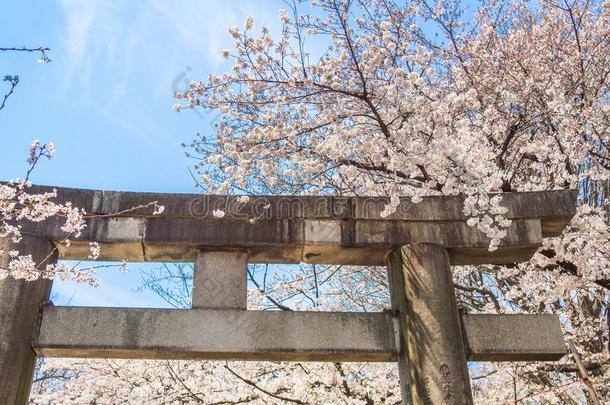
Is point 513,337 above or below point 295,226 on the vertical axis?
below

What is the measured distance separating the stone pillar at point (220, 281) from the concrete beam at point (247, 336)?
11 centimetres

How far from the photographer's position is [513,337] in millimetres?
4496

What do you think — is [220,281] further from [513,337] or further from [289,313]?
[513,337]

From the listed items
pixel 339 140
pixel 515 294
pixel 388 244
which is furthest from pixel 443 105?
pixel 515 294

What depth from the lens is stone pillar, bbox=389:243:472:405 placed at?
13.7 feet

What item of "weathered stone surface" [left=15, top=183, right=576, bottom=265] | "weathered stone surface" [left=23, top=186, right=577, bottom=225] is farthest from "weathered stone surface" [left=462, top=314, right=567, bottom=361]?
"weathered stone surface" [left=23, top=186, right=577, bottom=225]

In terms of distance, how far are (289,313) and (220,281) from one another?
69cm

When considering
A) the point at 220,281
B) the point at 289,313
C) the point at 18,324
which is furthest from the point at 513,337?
the point at 18,324

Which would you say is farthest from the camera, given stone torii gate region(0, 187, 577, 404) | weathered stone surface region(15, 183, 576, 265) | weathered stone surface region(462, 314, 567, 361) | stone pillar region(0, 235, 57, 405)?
weathered stone surface region(15, 183, 576, 265)

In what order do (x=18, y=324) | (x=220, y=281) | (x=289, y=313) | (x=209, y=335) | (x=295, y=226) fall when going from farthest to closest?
(x=295, y=226) < (x=220, y=281) < (x=289, y=313) < (x=209, y=335) < (x=18, y=324)

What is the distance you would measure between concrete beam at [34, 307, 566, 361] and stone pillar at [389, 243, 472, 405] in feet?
0.59

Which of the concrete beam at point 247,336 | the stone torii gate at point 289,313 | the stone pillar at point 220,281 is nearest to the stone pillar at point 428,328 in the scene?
the stone torii gate at point 289,313

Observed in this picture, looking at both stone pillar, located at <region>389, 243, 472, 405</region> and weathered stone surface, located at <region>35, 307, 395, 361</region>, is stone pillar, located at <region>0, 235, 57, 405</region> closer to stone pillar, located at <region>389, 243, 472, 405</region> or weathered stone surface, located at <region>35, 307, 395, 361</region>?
weathered stone surface, located at <region>35, 307, 395, 361</region>

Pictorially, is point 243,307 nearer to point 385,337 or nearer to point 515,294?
point 385,337
